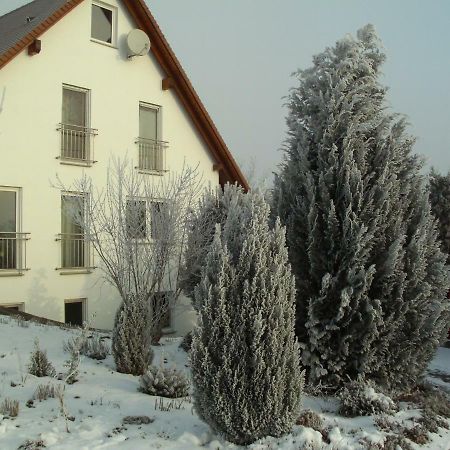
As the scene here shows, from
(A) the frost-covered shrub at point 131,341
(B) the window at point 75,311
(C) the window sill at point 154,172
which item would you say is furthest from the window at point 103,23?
(A) the frost-covered shrub at point 131,341

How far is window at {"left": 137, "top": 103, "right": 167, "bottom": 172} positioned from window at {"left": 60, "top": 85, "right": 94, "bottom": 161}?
1.61 meters

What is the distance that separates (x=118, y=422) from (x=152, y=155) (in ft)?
36.9

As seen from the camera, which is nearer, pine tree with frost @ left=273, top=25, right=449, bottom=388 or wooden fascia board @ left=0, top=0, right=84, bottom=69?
pine tree with frost @ left=273, top=25, right=449, bottom=388

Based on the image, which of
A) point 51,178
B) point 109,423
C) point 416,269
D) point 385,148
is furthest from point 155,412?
point 51,178

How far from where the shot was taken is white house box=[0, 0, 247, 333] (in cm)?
1274

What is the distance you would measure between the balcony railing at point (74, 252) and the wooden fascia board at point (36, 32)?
169 inches

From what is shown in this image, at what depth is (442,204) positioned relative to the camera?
14367 mm

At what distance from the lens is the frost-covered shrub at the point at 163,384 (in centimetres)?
593

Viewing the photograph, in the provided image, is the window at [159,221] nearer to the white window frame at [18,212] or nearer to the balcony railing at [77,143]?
the white window frame at [18,212]

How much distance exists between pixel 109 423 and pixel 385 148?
4520 mm

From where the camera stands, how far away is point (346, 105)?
6770 millimetres

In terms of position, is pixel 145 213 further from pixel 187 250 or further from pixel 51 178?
pixel 51 178

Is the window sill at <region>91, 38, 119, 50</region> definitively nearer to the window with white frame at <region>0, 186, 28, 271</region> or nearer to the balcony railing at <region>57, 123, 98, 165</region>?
the balcony railing at <region>57, 123, 98, 165</region>

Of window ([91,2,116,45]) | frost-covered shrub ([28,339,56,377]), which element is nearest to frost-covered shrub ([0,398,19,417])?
frost-covered shrub ([28,339,56,377])
